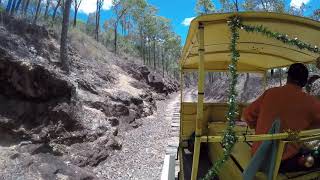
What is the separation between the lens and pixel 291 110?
12.8 feet

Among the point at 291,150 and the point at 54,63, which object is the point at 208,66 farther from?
the point at 54,63

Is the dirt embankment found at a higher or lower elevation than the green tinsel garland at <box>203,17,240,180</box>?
lower

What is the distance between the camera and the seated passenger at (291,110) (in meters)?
3.90

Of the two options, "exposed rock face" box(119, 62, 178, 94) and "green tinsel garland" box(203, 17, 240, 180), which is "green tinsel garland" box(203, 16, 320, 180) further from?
"exposed rock face" box(119, 62, 178, 94)

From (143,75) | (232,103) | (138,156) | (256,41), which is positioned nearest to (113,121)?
(138,156)

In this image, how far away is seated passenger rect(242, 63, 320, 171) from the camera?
3.90 metres

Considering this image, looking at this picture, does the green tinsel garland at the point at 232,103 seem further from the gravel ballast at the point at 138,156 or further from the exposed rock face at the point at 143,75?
the exposed rock face at the point at 143,75

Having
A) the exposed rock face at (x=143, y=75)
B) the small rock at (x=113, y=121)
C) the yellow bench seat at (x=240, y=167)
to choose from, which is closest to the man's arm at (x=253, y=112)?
the yellow bench seat at (x=240, y=167)

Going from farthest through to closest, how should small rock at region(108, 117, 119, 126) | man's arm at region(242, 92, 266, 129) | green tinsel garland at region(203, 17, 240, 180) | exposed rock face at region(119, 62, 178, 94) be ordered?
exposed rock face at region(119, 62, 178, 94) → small rock at region(108, 117, 119, 126) → man's arm at region(242, 92, 266, 129) → green tinsel garland at region(203, 17, 240, 180)

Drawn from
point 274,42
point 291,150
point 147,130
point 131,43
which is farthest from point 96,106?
point 131,43

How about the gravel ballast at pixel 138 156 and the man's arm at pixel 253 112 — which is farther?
the gravel ballast at pixel 138 156

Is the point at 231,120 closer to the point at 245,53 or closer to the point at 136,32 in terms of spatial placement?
the point at 245,53

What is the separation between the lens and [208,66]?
820 cm

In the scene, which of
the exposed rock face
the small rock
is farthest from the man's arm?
the exposed rock face
